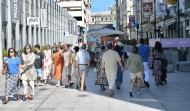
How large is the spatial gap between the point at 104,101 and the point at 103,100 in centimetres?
18

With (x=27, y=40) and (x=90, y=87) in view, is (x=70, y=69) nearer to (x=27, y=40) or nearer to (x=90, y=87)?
(x=90, y=87)

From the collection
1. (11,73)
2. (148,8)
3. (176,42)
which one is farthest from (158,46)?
(148,8)

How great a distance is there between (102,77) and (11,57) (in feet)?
11.1

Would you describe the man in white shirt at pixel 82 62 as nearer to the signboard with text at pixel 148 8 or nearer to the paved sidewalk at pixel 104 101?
the paved sidewalk at pixel 104 101

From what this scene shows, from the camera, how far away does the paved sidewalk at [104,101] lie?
824 centimetres

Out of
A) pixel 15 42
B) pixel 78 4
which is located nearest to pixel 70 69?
pixel 15 42

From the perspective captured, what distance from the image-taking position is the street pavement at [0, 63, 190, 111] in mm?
8250

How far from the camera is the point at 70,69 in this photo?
42.4 ft

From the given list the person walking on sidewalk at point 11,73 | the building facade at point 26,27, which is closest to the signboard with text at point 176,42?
the building facade at point 26,27

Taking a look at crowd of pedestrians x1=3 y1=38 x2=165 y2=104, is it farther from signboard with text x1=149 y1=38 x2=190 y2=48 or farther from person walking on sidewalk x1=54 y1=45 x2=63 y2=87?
signboard with text x1=149 y1=38 x2=190 y2=48

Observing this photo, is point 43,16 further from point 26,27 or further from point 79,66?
point 79,66

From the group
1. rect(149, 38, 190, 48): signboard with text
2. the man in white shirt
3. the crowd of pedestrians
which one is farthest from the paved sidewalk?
rect(149, 38, 190, 48): signboard with text

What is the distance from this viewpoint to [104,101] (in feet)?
30.5

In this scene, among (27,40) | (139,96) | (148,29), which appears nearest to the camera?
(139,96)
